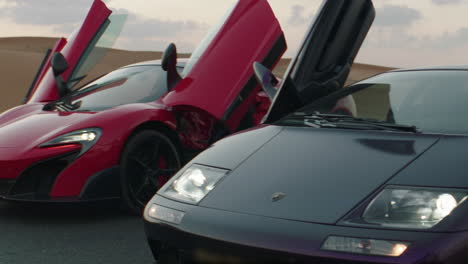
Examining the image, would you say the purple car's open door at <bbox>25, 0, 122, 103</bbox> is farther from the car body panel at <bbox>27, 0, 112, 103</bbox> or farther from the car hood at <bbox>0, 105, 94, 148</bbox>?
the car hood at <bbox>0, 105, 94, 148</bbox>

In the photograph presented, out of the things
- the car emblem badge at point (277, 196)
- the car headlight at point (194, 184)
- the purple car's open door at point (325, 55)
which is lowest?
the car headlight at point (194, 184)

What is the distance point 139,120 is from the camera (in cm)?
581

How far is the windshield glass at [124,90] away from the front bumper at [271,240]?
335 cm

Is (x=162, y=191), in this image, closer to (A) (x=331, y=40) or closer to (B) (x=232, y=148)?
(B) (x=232, y=148)

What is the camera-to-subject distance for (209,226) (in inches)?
116

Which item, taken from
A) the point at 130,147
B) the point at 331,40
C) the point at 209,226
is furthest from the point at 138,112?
the point at 209,226

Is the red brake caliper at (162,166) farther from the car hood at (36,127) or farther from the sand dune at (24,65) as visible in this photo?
the sand dune at (24,65)

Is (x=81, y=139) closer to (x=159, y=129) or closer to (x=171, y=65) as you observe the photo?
(x=159, y=129)

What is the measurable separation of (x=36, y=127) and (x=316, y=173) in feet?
11.1

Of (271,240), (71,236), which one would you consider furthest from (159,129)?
(271,240)

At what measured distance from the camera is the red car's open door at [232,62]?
6.00m

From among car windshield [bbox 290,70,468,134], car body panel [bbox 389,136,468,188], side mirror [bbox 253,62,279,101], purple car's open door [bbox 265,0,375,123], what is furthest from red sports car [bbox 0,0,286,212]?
car body panel [bbox 389,136,468,188]

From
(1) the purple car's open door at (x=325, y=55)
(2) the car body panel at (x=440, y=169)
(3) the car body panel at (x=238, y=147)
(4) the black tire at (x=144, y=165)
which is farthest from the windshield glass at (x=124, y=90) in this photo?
(2) the car body panel at (x=440, y=169)

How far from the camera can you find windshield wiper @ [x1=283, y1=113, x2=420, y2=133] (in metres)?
3.39
